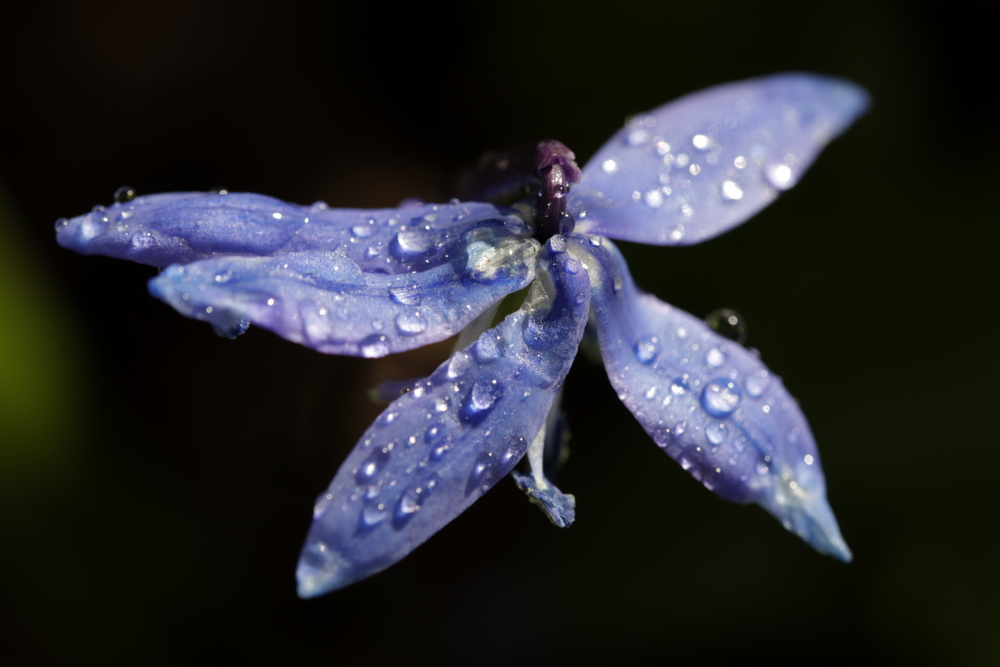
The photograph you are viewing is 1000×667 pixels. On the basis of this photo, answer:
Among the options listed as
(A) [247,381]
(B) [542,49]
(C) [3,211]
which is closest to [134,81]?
(C) [3,211]

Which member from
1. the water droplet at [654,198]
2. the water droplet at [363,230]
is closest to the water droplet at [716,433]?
the water droplet at [654,198]

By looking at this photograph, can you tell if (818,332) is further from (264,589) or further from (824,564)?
(264,589)

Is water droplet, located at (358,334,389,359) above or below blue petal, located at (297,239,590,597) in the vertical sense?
above

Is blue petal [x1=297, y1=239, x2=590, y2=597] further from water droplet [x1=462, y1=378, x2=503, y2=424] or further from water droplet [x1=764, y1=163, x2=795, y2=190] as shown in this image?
water droplet [x1=764, y1=163, x2=795, y2=190]

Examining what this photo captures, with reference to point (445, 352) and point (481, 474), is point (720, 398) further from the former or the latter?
point (445, 352)

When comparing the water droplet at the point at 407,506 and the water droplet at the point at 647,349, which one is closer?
the water droplet at the point at 407,506

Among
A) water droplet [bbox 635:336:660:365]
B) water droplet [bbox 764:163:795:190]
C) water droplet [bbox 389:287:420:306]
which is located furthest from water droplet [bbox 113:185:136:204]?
water droplet [bbox 764:163:795:190]

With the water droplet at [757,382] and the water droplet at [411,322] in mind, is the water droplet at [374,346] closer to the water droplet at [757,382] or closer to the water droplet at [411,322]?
the water droplet at [411,322]
